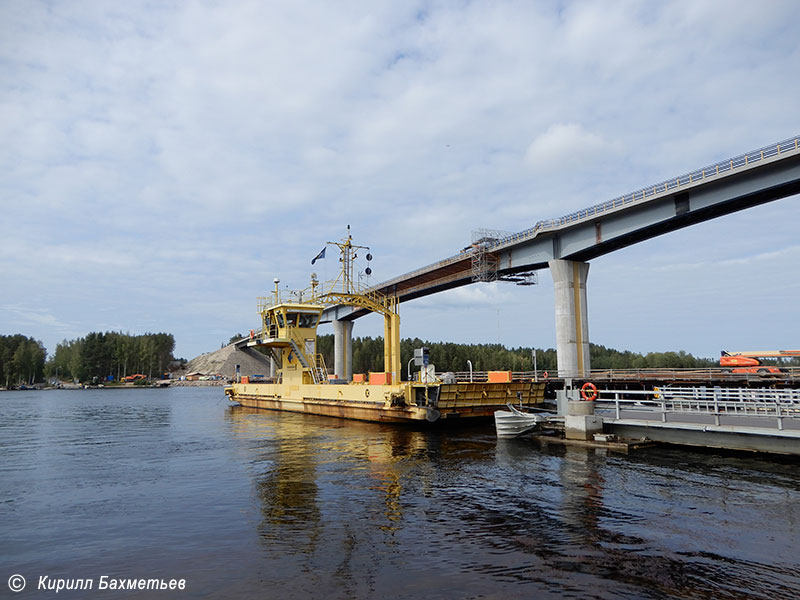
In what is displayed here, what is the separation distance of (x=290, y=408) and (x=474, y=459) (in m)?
27.0

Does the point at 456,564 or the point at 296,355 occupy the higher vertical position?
the point at 296,355

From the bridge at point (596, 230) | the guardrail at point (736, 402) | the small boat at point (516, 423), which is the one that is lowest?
the small boat at point (516, 423)

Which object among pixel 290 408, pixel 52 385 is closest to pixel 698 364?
pixel 290 408

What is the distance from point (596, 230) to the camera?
4178 cm

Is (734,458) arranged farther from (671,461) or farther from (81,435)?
(81,435)

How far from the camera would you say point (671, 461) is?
19.1 m

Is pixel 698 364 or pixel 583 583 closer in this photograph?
pixel 583 583

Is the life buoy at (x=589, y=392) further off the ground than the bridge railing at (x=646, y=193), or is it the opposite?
the bridge railing at (x=646, y=193)

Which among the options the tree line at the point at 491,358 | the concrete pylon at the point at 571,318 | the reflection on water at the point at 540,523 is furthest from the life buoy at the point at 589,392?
the tree line at the point at 491,358

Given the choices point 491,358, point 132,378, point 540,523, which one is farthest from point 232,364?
→ point 540,523

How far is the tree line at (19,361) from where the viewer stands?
133m

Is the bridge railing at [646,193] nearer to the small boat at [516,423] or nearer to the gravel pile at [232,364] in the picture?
the small boat at [516,423]

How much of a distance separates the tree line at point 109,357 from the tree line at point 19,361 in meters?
8.67

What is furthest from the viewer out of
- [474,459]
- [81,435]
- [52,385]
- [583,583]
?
[52,385]
